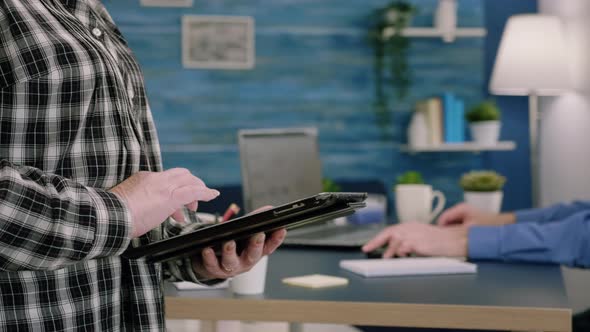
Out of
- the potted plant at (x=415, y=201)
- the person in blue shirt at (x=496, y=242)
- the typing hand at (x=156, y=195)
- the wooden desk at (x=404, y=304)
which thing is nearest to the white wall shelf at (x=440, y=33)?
the potted plant at (x=415, y=201)

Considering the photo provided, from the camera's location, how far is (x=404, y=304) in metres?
1.30

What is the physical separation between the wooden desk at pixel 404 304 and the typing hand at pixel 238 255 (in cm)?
20

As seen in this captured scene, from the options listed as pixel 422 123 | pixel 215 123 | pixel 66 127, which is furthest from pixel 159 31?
pixel 66 127

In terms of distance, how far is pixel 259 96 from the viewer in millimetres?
4961

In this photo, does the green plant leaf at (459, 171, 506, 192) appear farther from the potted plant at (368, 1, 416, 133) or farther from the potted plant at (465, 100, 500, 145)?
the potted plant at (368, 1, 416, 133)

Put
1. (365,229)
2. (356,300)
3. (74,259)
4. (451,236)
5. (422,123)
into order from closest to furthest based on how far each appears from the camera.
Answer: (74,259) < (356,300) < (451,236) < (365,229) < (422,123)

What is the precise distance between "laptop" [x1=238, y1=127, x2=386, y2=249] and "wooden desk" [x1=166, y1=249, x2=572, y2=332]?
2.02 feet

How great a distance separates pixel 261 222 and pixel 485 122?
3807 mm

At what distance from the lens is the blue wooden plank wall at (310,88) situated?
16.1 feet

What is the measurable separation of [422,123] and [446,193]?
1.77ft

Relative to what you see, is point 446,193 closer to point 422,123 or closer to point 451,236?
point 422,123

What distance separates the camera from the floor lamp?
4.09 meters

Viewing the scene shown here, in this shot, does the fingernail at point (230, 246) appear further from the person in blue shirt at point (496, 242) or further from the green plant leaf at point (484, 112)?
the green plant leaf at point (484, 112)

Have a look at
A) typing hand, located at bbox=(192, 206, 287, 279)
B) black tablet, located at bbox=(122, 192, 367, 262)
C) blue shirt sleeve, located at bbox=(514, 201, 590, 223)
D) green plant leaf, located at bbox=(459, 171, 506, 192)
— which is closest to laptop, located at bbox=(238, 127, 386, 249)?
green plant leaf, located at bbox=(459, 171, 506, 192)
